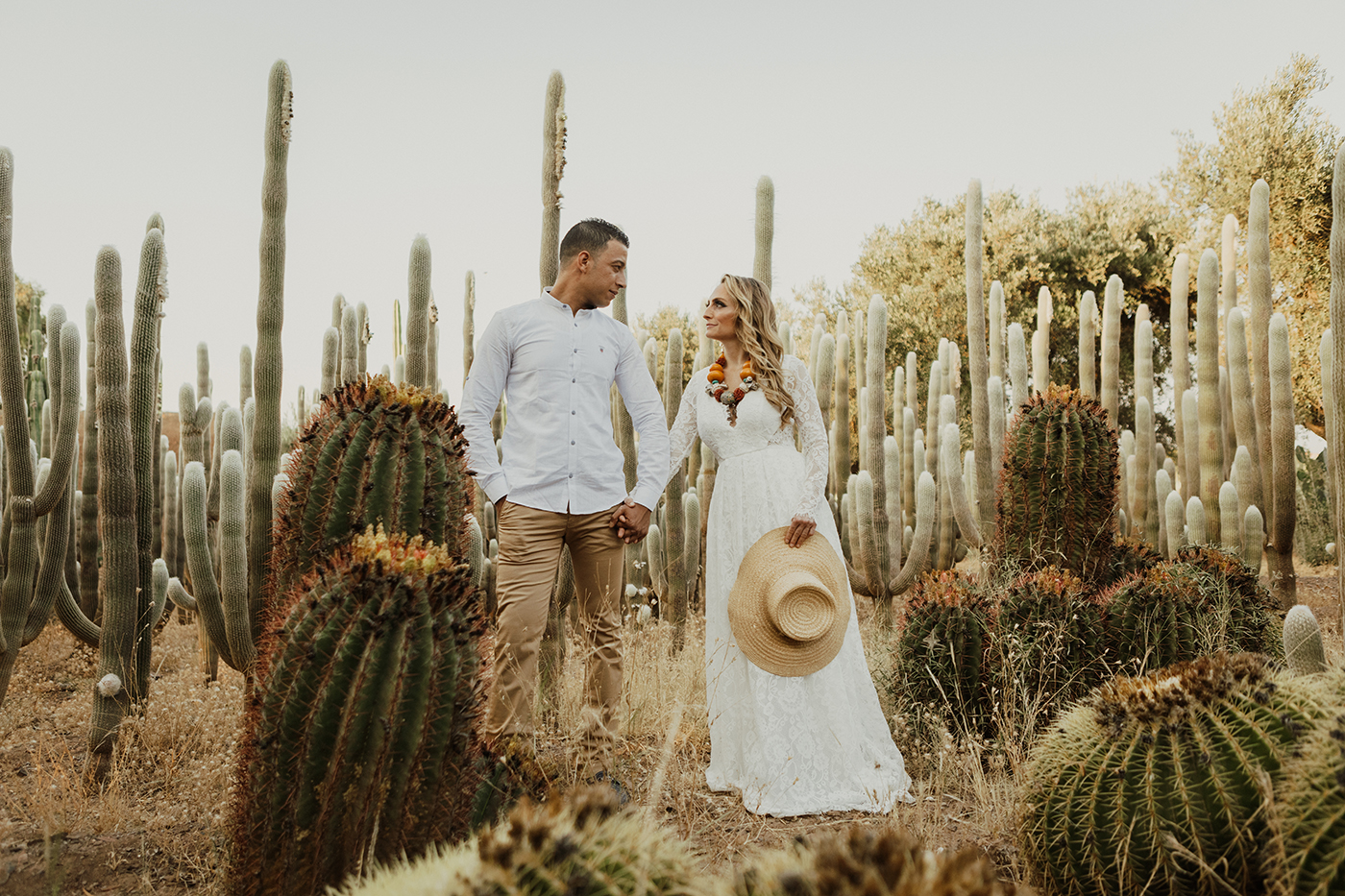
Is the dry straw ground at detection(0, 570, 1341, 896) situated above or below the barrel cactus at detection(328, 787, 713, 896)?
below

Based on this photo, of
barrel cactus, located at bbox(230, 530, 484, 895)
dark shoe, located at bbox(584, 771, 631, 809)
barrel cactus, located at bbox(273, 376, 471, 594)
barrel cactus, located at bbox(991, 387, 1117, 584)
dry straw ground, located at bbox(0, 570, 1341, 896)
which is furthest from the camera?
barrel cactus, located at bbox(991, 387, 1117, 584)

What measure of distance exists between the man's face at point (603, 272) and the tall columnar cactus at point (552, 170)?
0.82m

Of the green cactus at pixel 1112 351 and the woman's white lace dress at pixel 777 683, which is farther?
Answer: the green cactus at pixel 1112 351

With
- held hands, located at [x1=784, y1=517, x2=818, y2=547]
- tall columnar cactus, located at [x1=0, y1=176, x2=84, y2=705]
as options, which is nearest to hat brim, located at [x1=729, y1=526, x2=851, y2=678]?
held hands, located at [x1=784, y1=517, x2=818, y2=547]

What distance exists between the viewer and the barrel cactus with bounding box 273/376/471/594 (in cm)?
238

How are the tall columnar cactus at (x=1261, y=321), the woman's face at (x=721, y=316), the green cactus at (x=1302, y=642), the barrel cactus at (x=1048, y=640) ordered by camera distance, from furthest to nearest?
the tall columnar cactus at (x=1261, y=321) < the woman's face at (x=721, y=316) < the barrel cactus at (x=1048, y=640) < the green cactus at (x=1302, y=642)

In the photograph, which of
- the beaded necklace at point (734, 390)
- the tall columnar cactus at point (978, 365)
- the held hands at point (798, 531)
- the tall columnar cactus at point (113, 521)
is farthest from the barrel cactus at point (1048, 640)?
the tall columnar cactus at point (113, 521)

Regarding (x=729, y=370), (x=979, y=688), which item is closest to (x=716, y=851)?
(x=979, y=688)

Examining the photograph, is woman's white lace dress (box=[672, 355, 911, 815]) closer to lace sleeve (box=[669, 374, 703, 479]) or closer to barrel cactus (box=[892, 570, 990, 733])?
lace sleeve (box=[669, 374, 703, 479])

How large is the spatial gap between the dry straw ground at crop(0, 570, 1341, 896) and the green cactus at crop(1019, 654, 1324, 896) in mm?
525

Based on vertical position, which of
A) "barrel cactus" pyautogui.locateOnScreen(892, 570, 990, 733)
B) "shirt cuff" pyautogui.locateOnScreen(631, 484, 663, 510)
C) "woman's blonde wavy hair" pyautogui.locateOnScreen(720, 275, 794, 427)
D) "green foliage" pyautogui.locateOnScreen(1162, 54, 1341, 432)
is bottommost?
"barrel cactus" pyautogui.locateOnScreen(892, 570, 990, 733)

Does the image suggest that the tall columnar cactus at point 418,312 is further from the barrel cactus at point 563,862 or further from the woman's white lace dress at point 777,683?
the barrel cactus at point 563,862

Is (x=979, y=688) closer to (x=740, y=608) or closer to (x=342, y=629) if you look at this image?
(x=740, y=608)

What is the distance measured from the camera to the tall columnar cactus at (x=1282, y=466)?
5719 millimetres
